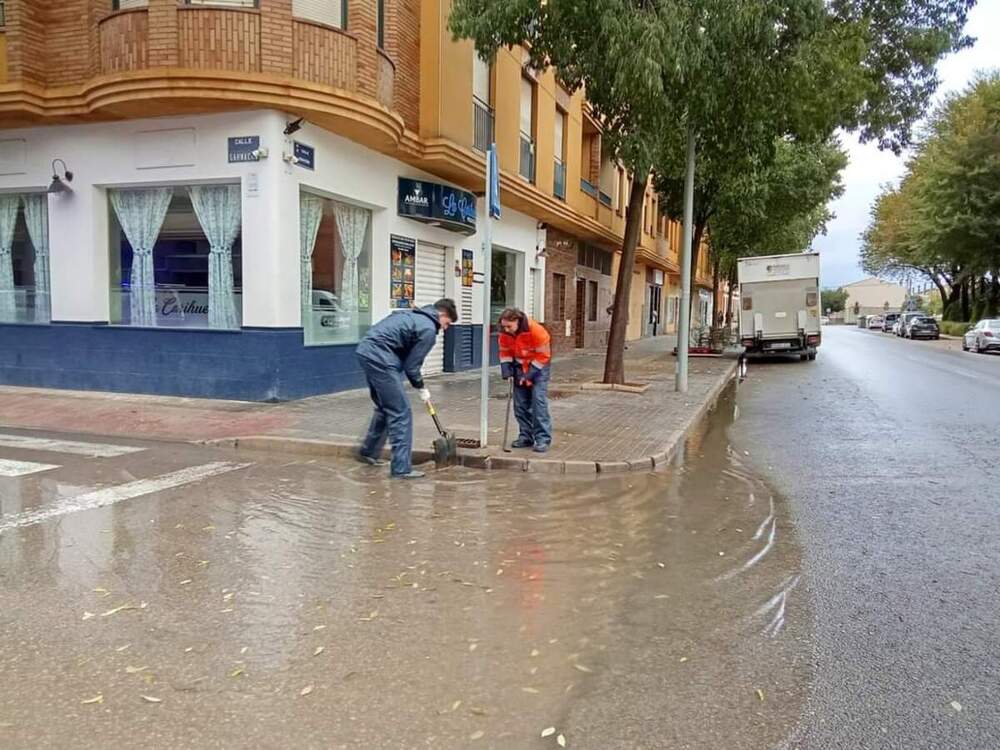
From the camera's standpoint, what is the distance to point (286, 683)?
312 centimetres

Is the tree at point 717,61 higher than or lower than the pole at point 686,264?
higher

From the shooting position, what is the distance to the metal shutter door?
47.2 feet

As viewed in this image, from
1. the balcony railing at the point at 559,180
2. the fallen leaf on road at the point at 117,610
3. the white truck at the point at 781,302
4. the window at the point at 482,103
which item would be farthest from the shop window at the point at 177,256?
the white truck at the point at 781,302

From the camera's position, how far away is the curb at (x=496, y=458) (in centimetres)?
732

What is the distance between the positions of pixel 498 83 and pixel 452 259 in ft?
12.5

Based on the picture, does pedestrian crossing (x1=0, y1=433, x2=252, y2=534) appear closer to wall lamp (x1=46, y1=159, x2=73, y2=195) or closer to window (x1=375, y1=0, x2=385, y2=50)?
wall lamp (x1=46, y1=159, x2=73, y2=195)

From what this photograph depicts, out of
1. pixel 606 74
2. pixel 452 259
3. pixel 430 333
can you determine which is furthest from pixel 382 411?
pixel 452 259

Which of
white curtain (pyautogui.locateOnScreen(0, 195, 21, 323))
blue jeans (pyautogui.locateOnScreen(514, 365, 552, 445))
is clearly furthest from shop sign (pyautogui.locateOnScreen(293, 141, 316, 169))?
white curtain (pyautogui.locateOnScreen(0, 195, 21, 323))

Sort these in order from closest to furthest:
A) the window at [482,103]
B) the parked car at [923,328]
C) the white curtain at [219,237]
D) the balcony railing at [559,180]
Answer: the white curtain at [219,237]
the window at [482,103]
the balcony railing at [559,180]
the parked car at [923,328]

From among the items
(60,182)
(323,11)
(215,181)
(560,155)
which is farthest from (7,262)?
(560,155)

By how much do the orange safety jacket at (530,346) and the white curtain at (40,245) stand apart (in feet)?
27.7

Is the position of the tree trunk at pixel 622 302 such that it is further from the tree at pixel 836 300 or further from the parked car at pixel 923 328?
the tree at pixel 836 300

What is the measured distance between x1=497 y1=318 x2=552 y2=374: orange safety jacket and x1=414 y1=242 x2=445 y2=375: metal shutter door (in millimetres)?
6451

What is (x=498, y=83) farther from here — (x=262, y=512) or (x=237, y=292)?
(x=262, y=512)
